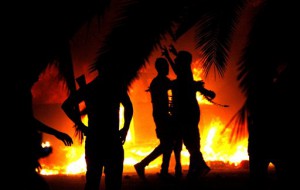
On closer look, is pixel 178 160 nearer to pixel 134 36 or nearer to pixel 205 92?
pixel 205 92

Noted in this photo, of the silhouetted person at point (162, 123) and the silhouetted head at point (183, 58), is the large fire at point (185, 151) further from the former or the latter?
the silhouetted head at point (183, 58)

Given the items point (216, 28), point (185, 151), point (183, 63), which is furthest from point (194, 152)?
point (185, 151)

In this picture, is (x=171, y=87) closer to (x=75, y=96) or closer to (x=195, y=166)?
(x=195, y=166)

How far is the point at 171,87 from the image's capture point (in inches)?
270

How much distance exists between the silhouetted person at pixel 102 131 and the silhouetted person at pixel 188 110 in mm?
2276

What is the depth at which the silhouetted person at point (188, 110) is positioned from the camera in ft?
21.8

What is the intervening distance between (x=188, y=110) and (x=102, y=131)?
250 centimetres

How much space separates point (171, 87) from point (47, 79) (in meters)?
9.20

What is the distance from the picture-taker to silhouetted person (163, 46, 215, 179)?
6.63 meters

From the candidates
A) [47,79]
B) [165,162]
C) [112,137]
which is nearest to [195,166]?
[165,162]

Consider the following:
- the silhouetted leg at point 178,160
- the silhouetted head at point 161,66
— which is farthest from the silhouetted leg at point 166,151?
the silhouetted head at point 161,66

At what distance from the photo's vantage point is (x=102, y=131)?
4363 millimetres

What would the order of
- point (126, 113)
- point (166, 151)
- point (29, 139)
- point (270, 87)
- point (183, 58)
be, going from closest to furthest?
point (270, 87)
point (29, 139)
point (126, 113)
point (183, 58)
point (166, 151)

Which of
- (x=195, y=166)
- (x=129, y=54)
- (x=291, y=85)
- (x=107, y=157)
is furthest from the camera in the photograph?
(x=195, y=166)
